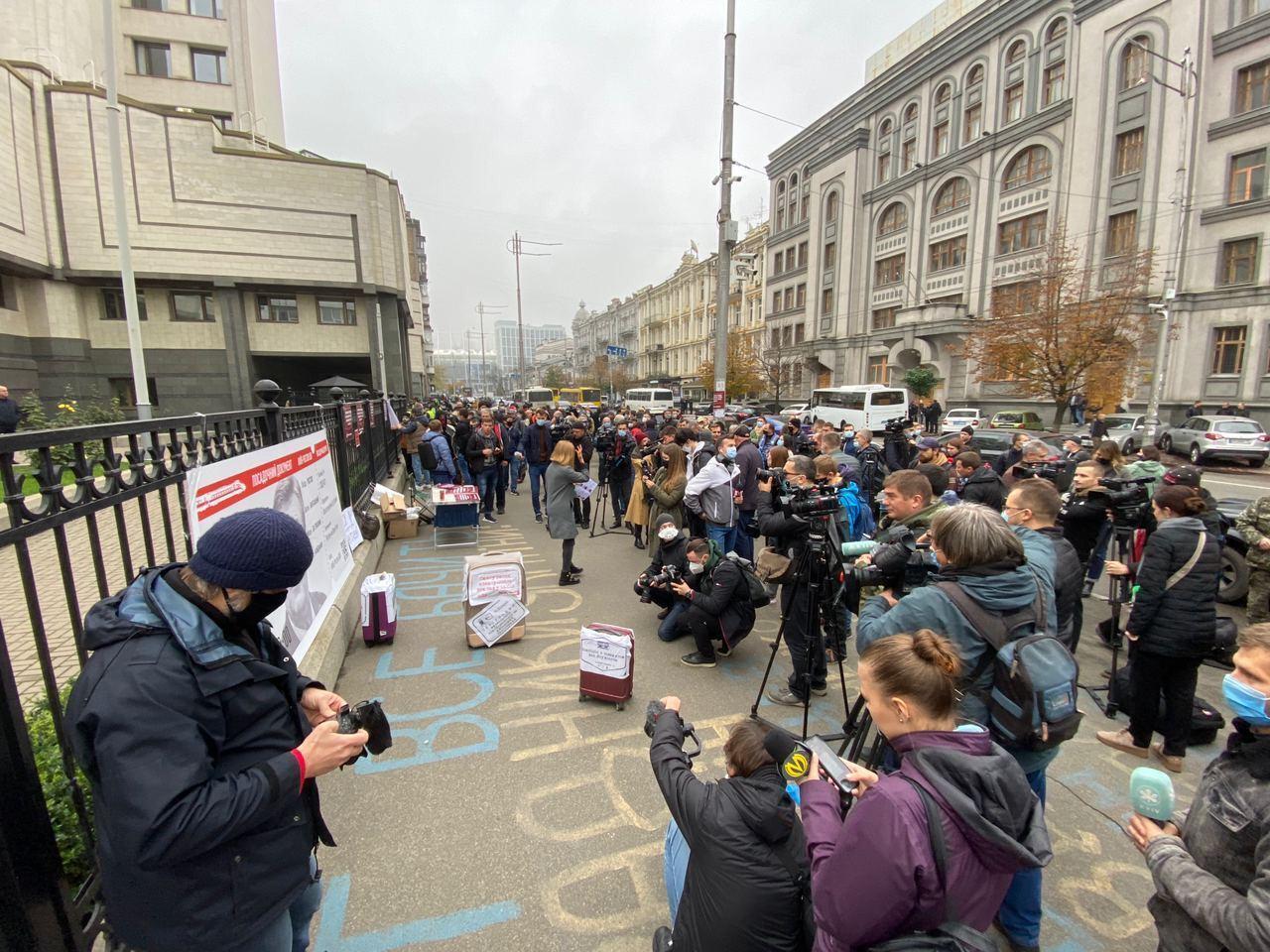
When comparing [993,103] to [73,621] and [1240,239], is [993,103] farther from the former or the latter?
[73,621]

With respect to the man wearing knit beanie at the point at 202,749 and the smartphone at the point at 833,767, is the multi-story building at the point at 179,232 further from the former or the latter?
the smartphone at the point at 833,767

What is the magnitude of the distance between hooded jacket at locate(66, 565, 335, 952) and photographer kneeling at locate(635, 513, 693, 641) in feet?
12.4

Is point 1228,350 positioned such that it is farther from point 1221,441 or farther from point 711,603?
point 711,603

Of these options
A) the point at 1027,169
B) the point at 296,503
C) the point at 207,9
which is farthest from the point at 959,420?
the point at 207,9

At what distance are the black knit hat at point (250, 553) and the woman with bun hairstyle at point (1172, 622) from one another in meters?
4.46

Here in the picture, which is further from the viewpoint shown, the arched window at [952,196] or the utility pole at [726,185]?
the arched window at [952,196]

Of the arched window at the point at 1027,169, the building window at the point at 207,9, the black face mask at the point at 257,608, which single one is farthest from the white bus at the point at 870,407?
the building window at the point at 207,9

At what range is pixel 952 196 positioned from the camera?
33344mm

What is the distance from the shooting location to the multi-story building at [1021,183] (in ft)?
73.3

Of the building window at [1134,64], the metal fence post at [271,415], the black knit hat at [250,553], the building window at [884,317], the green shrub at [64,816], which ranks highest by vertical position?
the building window at [1134,64]

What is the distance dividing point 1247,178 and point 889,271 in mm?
16757

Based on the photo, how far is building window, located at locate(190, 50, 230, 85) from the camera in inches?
1024

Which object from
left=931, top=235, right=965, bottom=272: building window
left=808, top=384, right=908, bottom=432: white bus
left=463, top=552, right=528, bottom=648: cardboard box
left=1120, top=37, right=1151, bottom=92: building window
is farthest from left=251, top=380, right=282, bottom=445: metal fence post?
left=931, top=235, right=965, bottom=272: building window

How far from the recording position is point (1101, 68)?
25531 millimetres
